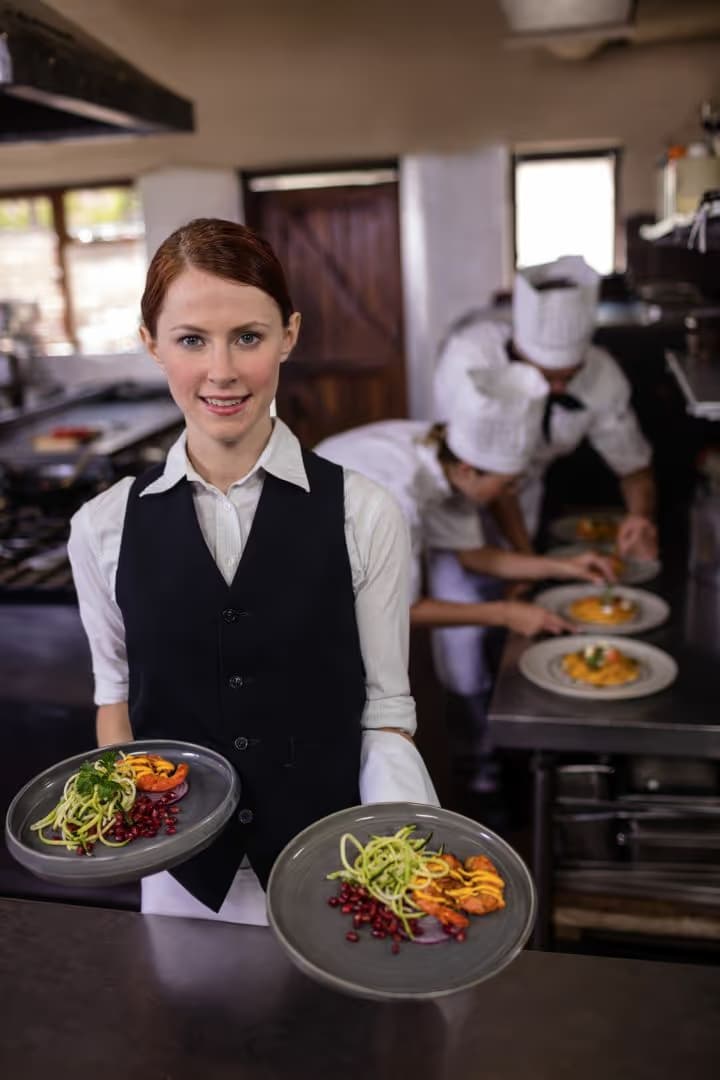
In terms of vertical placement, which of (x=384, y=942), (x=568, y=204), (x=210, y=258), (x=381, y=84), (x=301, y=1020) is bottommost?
(x=301, y=1020)

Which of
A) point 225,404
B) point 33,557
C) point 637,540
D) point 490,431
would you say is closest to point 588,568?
point 637,540

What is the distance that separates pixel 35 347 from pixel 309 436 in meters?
2.12

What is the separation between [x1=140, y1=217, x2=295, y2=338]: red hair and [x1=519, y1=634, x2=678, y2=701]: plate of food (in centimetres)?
130

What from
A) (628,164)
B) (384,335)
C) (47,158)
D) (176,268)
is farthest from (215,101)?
(176,268)

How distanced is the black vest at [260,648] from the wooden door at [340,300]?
5.28 m

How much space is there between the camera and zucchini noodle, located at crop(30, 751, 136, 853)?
113 centimetres

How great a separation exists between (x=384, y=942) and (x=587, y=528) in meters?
2.52

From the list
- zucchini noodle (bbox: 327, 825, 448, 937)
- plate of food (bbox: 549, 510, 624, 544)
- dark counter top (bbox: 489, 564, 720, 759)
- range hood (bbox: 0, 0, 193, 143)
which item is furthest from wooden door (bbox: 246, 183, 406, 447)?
zucchini noodle (bbox: 327, 825, 448, 937)

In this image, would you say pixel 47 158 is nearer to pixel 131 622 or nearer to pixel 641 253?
pixel 641 253

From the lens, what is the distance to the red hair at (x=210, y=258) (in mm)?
1131

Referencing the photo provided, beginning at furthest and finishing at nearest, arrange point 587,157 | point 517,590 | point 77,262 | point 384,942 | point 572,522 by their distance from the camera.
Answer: point 77,262
point 587,157
point 572,522
point 517,590
point 384,942

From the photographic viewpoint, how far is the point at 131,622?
128 cm

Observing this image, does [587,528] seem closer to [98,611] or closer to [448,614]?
[448,614]

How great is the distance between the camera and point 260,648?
1.25 meters
